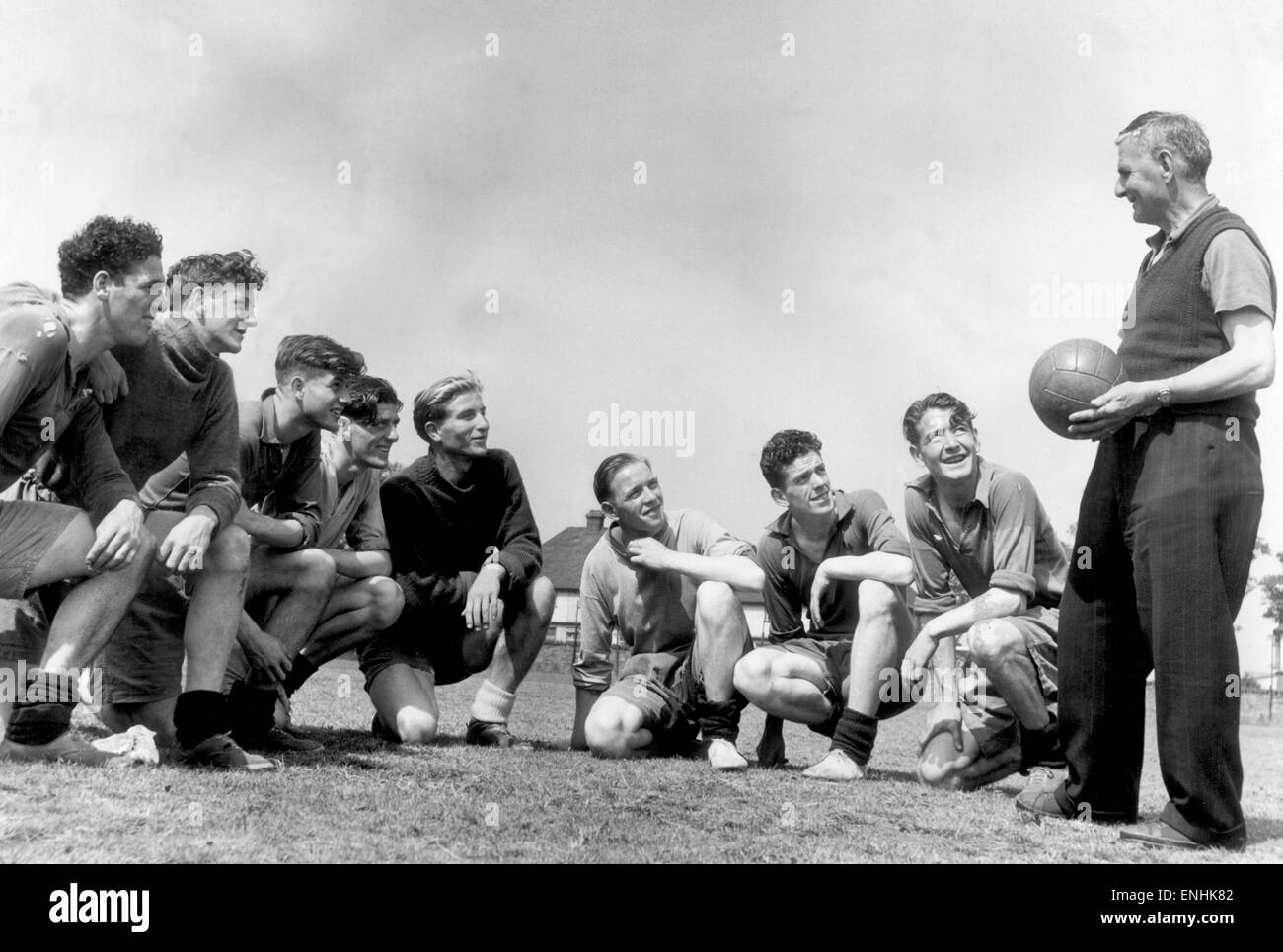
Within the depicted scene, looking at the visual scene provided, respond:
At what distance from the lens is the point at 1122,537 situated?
4.66 m

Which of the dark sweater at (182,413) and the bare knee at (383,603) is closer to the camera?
the dark sweater at (182,413)

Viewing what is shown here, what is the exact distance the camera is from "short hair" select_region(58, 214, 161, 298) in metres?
4.72

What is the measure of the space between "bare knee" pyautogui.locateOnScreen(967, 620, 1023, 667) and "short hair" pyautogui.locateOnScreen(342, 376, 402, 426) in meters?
3.29

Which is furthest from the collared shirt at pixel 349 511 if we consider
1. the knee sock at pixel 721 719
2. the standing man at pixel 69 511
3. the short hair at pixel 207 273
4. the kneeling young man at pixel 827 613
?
the kneeling young man at pixel 827 613

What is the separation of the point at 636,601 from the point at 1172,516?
308 centimetres

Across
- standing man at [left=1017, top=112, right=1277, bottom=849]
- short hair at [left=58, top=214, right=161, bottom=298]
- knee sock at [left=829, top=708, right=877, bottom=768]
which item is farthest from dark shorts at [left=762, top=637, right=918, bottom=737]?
short hair at [left=58, top=214, right=161, bottom=298]

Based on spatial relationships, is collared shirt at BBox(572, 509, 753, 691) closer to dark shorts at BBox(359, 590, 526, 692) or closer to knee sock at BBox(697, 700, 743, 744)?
dark shorts at BBox(359, 590, 526, 692)

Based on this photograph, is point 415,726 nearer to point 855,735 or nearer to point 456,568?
point 456,568

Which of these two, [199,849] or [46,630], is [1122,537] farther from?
[46,630]

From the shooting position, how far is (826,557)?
6375 millimetres

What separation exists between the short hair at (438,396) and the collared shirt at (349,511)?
427 mm

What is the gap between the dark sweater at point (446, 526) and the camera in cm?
684

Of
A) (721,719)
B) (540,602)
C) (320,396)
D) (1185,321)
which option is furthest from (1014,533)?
(320,396)

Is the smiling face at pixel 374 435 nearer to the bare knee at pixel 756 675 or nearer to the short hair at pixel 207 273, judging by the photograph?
the short hair at pixel 207 273
